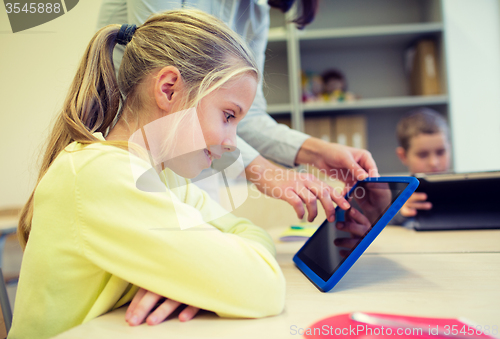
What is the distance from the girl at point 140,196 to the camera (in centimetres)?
38

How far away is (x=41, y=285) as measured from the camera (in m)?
0.46

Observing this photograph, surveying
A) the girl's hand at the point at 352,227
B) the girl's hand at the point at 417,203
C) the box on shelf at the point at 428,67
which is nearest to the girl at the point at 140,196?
the girl's hand at the point at 352,227

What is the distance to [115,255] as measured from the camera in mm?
396

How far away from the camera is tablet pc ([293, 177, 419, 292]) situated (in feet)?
1.49

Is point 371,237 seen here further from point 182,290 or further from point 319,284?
point 182,290

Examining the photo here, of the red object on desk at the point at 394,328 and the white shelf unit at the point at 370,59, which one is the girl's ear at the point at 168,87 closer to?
the red object on desk at the point at 394,328

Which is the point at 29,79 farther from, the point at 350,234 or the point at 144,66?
the point at 350,234

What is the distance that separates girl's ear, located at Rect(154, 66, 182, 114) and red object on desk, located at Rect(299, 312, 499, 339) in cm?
38

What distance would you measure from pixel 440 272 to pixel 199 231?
0.36 metres

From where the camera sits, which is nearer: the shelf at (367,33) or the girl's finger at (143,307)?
the girl's finger at (143,307)

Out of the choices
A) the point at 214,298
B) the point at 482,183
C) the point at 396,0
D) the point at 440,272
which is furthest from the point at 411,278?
the point at 396,0

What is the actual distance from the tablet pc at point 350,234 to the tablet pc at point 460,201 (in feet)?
1.02

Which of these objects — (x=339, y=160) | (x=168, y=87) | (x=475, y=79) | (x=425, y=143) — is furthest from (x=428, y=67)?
(x=168, y=87)

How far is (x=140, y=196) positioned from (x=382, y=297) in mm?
310
